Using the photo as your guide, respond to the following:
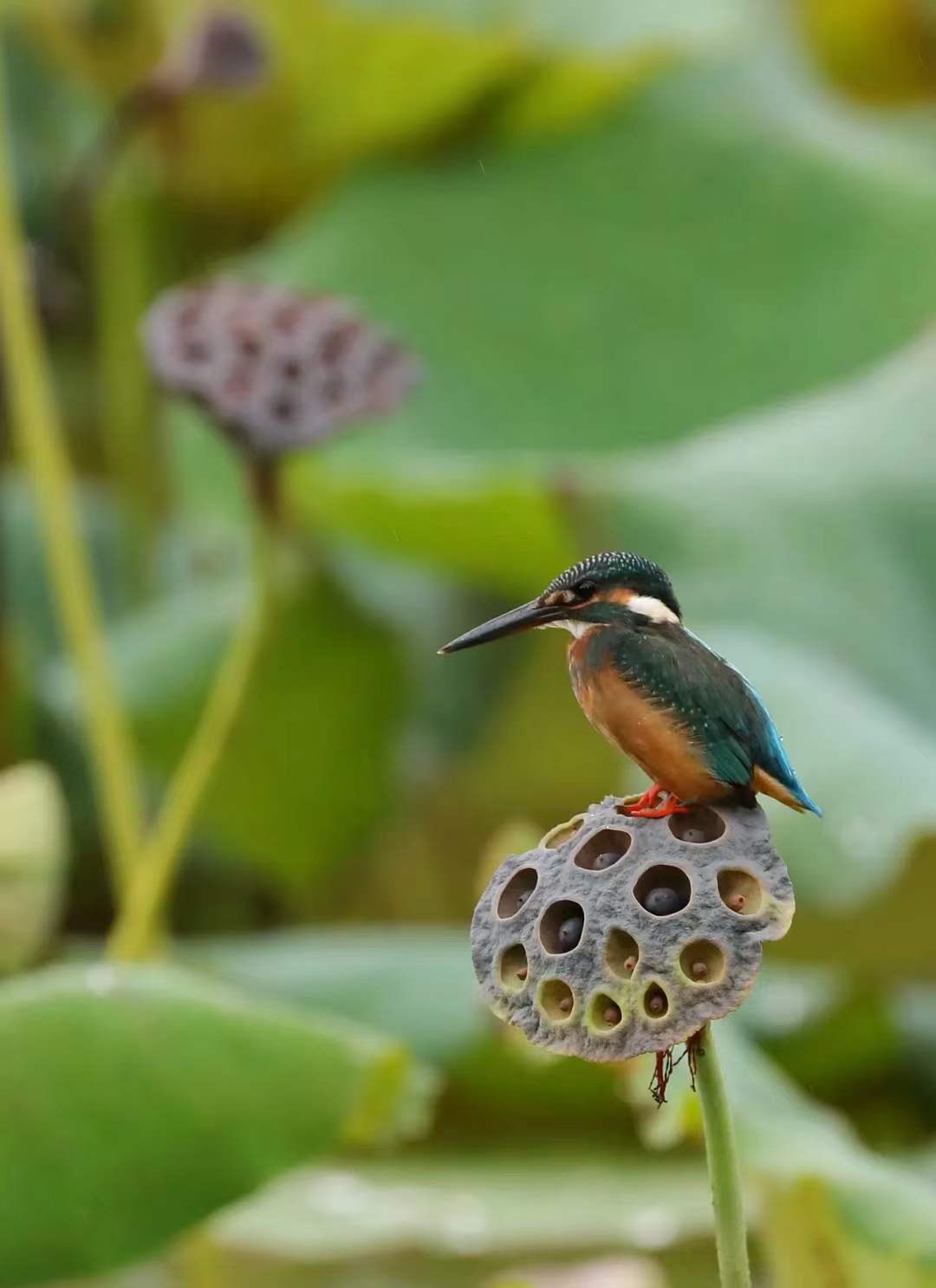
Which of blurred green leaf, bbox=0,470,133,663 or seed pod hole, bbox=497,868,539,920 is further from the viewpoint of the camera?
blurred green leaf, bbox=0,470,133,663

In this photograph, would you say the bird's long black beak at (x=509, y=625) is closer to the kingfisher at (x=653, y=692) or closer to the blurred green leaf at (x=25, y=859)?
the kingfisher at (x=653, y=692)

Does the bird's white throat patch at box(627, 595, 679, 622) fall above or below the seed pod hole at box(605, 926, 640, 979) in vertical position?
above

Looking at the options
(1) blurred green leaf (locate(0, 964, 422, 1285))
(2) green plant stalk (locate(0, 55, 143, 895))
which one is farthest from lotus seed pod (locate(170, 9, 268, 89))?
(1) blurred green leaf (locate(0, 964, 422, 1285))

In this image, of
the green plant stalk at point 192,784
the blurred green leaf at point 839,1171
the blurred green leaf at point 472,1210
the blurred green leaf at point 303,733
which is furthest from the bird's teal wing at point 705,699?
the blurred green leaf at point 303,733

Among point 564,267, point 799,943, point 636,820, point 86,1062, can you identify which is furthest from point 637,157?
point 636,820

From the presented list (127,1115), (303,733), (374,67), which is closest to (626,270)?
(374,67)

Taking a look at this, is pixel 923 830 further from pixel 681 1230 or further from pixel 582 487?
pixel 582 487

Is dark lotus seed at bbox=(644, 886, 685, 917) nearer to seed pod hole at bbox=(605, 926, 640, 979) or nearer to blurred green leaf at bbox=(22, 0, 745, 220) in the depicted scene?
seed pod hole at bbox=(605, 926, 640, 979)
